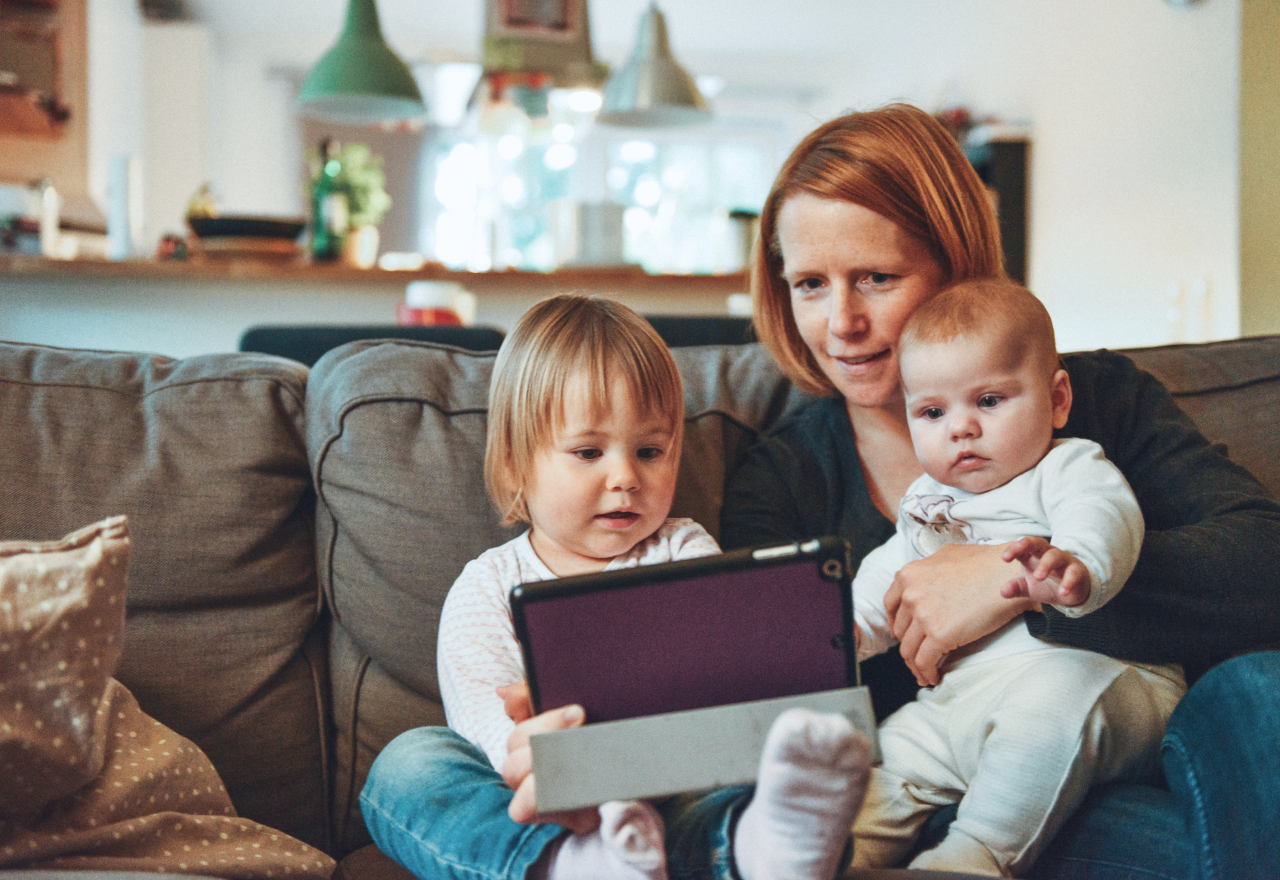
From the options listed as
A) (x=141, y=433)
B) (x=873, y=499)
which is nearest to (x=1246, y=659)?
(x=873, y=499)

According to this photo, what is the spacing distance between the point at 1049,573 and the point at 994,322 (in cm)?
30

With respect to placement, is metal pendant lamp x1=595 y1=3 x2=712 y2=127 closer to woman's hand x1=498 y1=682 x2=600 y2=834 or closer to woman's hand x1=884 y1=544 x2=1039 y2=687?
woman's hand x1=884 y1=544 x2=1039 y2=687

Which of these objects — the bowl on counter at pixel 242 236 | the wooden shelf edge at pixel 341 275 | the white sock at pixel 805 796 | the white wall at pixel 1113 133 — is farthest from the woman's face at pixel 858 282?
the bowl on counter at pixel 242 236

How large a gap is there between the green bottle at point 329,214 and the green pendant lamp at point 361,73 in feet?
0.65

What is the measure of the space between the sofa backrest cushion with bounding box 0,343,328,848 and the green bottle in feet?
Result: 7.81

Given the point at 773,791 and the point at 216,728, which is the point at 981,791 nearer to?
the point at 773,791

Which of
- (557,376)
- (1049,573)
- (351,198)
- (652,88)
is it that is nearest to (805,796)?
(1049,573)

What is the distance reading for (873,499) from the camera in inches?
50.6

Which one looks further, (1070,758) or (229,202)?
(229,202)

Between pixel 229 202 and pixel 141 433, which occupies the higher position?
pixel 229 202

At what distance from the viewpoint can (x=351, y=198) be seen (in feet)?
12.3

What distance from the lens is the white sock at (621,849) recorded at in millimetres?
737

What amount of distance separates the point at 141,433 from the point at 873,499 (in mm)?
920

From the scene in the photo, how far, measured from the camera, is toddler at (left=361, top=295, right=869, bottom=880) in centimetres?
71
